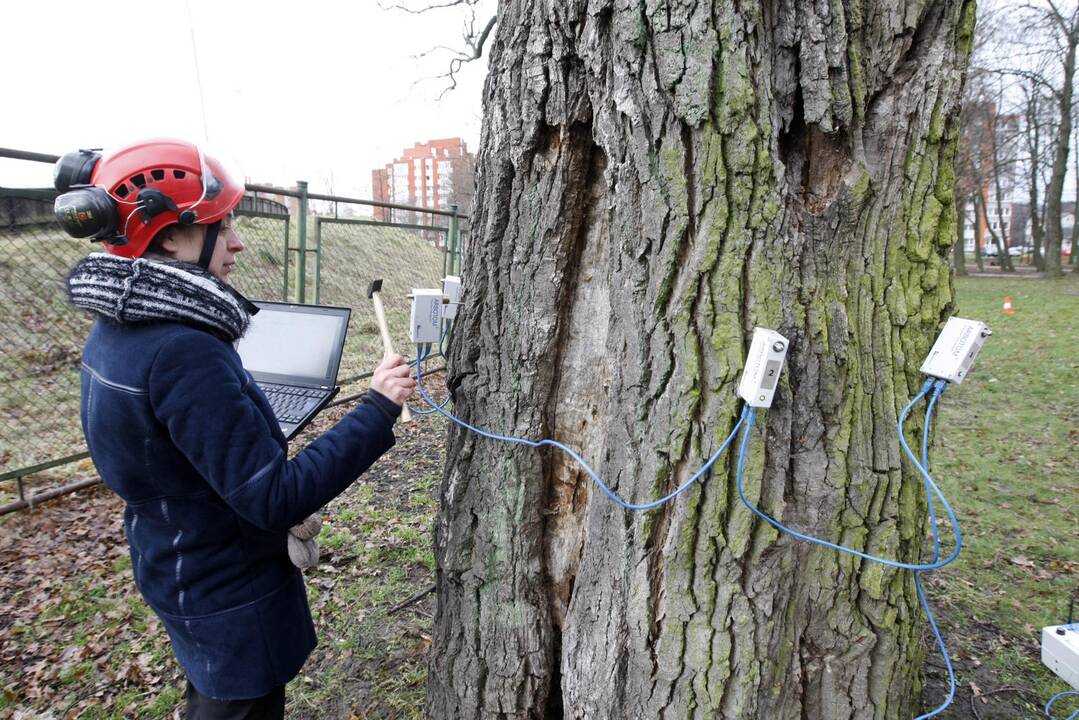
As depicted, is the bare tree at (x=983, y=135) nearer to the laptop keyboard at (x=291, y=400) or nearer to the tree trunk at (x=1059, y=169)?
the tree trunk at (x=1059, y=169)

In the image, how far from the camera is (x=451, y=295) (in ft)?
7.04

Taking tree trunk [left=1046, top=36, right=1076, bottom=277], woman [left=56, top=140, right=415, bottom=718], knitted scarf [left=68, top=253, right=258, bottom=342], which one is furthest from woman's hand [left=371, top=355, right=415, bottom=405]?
tree trunk [left=1046, top=36, right=1076, bottom=277]

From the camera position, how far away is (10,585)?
→ 3.24m

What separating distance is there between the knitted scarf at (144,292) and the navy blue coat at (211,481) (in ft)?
0.14

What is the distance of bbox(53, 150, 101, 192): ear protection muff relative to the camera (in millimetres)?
1483

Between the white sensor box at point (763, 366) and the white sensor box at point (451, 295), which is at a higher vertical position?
the white sensor box at point (451, 295)

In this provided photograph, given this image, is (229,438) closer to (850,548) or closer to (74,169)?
(74,169)

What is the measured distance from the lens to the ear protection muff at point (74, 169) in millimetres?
1483

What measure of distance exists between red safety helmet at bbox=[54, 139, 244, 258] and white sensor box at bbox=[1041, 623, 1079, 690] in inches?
126

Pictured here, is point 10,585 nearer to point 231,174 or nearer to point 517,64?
point 231,174

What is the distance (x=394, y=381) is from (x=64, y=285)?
76 centimetres

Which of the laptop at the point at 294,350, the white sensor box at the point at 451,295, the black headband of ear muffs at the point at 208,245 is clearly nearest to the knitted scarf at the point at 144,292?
the black headband of ear muffs at the point at 208,245

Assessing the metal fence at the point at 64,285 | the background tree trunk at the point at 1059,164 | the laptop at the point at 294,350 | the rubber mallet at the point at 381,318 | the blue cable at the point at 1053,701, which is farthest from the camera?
the background tree trunk at the point at 1059,164

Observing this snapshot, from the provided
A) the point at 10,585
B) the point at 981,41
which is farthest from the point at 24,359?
the point at 981,41
